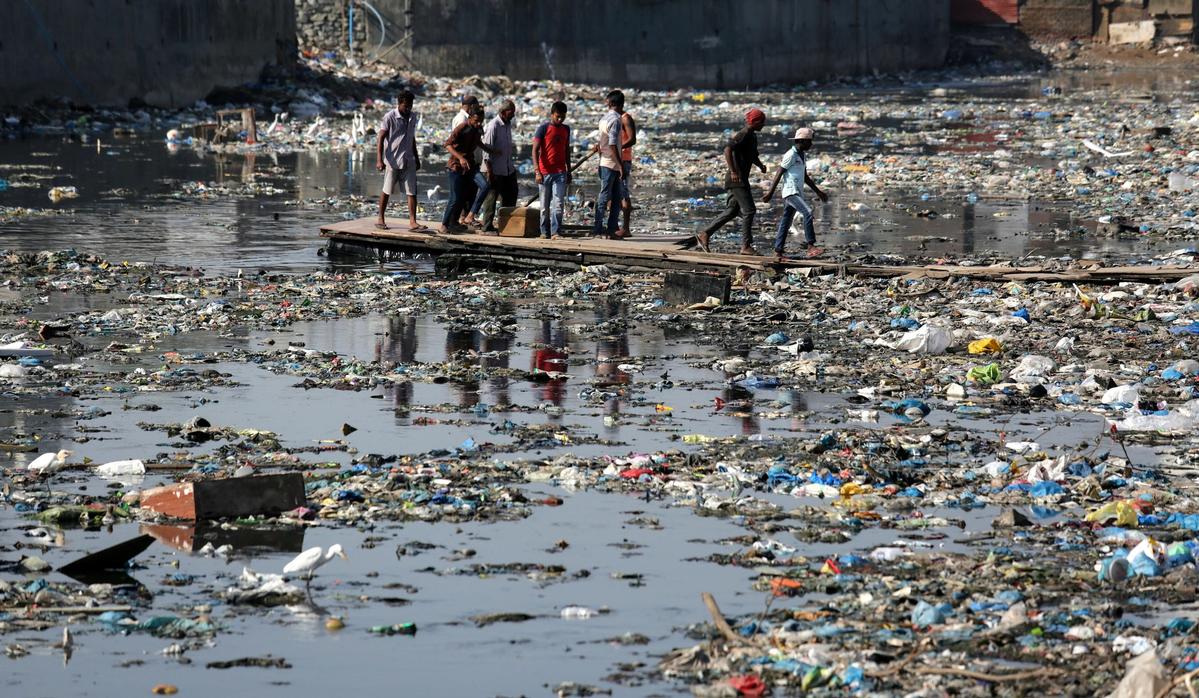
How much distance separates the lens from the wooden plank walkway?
13094 millimetres

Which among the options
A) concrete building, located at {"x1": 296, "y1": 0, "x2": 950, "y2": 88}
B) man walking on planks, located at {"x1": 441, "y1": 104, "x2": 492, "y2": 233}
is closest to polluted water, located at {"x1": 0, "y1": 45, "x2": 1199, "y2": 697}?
man walking on planks, located at {"x1": 441, "y1": 104, "x2": 492, "y2": 233}

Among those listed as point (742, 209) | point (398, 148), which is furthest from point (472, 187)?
point (742, 209)

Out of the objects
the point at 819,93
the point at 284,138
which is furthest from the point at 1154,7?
the point at 284,138

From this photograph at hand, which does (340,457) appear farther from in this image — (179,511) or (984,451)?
(984,451)

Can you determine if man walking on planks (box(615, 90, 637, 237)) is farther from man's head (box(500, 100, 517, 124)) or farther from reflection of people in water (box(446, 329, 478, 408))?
reflection of people in water (box(446, 329, 478, 408))

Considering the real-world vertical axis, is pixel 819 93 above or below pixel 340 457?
above

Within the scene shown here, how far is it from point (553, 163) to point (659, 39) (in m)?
34.6

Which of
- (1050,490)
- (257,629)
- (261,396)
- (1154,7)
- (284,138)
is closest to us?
(257,629)

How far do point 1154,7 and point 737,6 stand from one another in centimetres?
1830

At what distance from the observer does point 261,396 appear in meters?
9.61

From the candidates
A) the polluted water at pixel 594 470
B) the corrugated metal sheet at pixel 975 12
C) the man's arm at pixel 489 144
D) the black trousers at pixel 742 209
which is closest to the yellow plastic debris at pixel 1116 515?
the polluted water at pixel 594 470

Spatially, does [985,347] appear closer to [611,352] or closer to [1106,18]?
[611,352]

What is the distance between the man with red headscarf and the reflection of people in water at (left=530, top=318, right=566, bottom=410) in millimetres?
2482

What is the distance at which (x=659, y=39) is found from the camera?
48.2 meters
